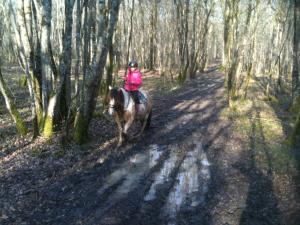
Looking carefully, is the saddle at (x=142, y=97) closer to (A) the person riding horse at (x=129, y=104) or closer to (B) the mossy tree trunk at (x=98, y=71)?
(A) the person riding horse at (x=129, y=104)

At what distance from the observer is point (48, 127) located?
11.6 metres

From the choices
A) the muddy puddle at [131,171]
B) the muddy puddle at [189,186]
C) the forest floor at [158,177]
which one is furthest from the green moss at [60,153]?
the muddy puddle at [189,186]

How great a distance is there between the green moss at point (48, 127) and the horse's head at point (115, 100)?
2454 mm

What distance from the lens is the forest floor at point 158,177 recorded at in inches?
275

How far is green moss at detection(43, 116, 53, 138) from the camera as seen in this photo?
11.6m

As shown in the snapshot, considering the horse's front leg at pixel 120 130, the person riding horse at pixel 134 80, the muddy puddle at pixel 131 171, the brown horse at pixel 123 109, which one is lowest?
the muddy puddle at pixel 131 171

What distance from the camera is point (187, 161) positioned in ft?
32.5

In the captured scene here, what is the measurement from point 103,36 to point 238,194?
5.97 metres

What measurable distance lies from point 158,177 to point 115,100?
2805 mm

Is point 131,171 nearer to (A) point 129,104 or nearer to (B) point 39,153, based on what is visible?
(A) point 129,104

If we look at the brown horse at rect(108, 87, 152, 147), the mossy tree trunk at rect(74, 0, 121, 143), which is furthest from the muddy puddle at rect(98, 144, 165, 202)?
the mossy tree trunk at rect(74, 0, 121, 143)

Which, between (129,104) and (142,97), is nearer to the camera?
(129,104)

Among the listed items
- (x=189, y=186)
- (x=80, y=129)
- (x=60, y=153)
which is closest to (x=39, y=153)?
(x=60, y=153)

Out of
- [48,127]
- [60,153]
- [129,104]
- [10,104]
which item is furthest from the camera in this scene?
[48,127]
